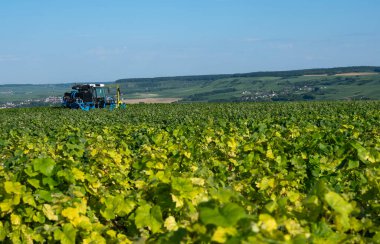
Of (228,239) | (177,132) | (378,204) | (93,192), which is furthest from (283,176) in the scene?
(177,132)

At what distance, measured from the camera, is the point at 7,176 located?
453cm

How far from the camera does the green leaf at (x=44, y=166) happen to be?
4.17 meters

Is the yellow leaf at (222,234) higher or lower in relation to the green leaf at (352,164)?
higher

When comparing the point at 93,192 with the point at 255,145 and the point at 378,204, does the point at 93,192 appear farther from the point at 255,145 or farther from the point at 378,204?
the point at 255,145

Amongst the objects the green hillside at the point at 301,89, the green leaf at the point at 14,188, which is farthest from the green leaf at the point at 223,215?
the green hillside at the point at 301,89

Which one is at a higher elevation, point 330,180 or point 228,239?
point 228,239

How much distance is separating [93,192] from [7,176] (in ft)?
2.74

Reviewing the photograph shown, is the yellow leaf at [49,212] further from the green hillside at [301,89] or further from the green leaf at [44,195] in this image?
the green hillside at [301,89]

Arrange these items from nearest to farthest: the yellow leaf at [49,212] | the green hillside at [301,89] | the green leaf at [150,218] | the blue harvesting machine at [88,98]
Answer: the green leaf at [150,218] → the yellow leaf at [49,212] → the blue harvesting machine at [88,98] → the green hillside at [301,89]

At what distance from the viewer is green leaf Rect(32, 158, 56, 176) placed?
4.17 metres

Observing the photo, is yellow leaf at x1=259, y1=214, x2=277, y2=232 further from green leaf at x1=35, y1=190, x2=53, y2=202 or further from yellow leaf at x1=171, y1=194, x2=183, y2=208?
green leaf at x1=35, y1=190, x2=53, y2=202

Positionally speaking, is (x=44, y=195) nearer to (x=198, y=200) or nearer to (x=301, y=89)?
(x=198, y=200)

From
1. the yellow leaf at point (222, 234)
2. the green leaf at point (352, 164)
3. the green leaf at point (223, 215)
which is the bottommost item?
the green leaf at point (352, 164)

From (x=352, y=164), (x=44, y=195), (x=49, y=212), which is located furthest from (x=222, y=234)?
(x=352, y=164)
